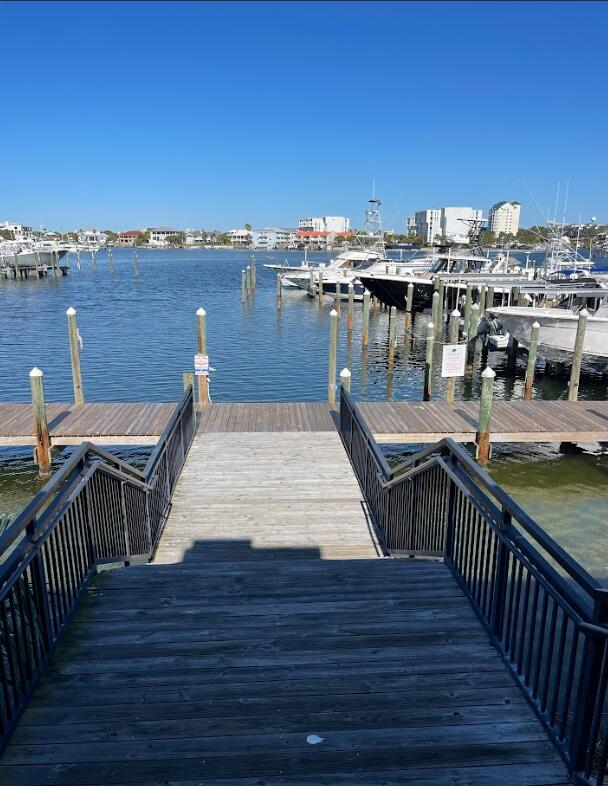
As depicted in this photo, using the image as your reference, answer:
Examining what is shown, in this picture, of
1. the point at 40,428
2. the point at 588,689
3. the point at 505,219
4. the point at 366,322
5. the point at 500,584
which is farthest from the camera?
the point at 505,219

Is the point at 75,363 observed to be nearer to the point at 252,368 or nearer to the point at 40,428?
the point at 40,428

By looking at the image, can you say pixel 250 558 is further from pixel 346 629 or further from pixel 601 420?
pixel 601 420

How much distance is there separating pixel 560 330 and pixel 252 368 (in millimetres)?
12337

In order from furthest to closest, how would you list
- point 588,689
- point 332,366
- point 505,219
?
point 505,219 → point 332,366 → point 588,689

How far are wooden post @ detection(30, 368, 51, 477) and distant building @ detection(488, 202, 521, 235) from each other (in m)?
166

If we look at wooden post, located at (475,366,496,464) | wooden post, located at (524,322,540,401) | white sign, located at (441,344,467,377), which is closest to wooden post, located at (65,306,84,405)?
white sign, located at (441,344,467,377)

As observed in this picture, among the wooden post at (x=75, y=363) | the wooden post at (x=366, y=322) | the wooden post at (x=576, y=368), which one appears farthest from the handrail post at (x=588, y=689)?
the wooden post at (x=366, y=322)

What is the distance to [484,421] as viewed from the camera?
41.6 feet

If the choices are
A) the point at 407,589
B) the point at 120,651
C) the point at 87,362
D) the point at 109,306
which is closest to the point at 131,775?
the point at 120,651

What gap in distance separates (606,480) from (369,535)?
336 inches

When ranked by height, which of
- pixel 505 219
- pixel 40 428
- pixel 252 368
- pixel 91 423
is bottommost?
pixel 252 368

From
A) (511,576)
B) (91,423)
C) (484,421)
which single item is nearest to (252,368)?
(91,423)

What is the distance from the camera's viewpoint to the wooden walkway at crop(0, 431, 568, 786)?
2828 millimetres

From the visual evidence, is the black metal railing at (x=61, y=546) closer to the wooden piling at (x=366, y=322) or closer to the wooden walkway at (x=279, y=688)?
the wooden walkway at (x=279, y=688)
